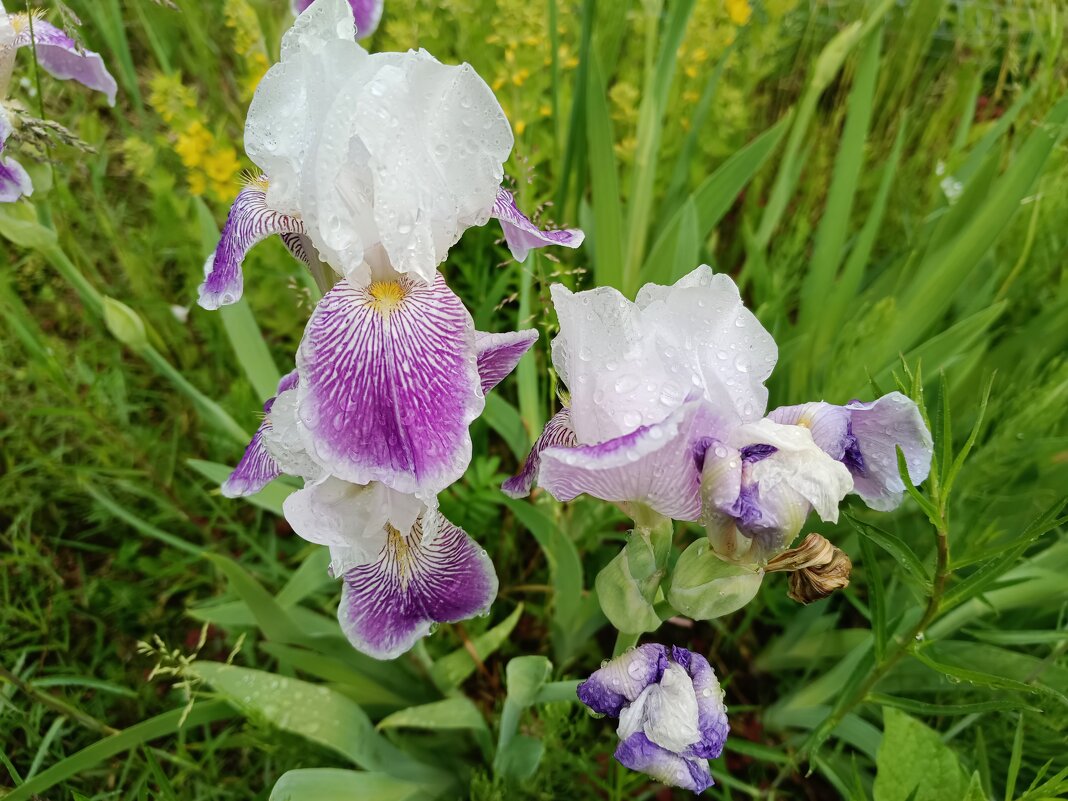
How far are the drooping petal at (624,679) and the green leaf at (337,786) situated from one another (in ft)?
1.43

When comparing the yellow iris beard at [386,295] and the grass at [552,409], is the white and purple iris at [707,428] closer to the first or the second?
the yellow iris beard at [386,295]

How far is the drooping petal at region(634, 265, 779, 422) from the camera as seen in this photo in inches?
30.1

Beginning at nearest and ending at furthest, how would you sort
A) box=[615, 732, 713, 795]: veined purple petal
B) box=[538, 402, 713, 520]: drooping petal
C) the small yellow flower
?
box=[538, 402, 713, 520]: drooping petal, box=[615, 732, 713, 795]: veined purple petal, the small yellow flower

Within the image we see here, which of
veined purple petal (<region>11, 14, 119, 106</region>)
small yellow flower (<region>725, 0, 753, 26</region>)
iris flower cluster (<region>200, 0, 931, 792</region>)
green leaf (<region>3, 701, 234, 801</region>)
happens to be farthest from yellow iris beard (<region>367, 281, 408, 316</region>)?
small yellow flower (<region>725, 0, 753, 26</region>)

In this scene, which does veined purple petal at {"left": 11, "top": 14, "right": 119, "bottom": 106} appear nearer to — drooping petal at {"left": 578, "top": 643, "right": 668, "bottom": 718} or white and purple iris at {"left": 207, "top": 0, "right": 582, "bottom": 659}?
white and purple iris at {"left": 207, "top": 0, "right": 582, "bottom": 659}

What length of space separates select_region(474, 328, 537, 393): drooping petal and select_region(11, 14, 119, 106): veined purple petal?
3.29ft

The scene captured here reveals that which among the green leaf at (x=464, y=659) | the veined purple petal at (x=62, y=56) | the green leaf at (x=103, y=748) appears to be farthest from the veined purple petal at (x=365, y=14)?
the green leaf at (x=103, y=748)

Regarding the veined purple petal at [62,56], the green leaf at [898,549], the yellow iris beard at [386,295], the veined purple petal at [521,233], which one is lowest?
the green leaf at [898,549]

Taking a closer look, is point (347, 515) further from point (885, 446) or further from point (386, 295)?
point (885, 446)

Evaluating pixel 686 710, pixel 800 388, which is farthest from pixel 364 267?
pixel 800 388

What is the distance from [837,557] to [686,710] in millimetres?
237

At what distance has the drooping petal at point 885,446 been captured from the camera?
30.0 inches

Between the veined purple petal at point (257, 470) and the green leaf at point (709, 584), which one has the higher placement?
the green leaf at point (709, 584)

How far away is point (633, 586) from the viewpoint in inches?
33.1
